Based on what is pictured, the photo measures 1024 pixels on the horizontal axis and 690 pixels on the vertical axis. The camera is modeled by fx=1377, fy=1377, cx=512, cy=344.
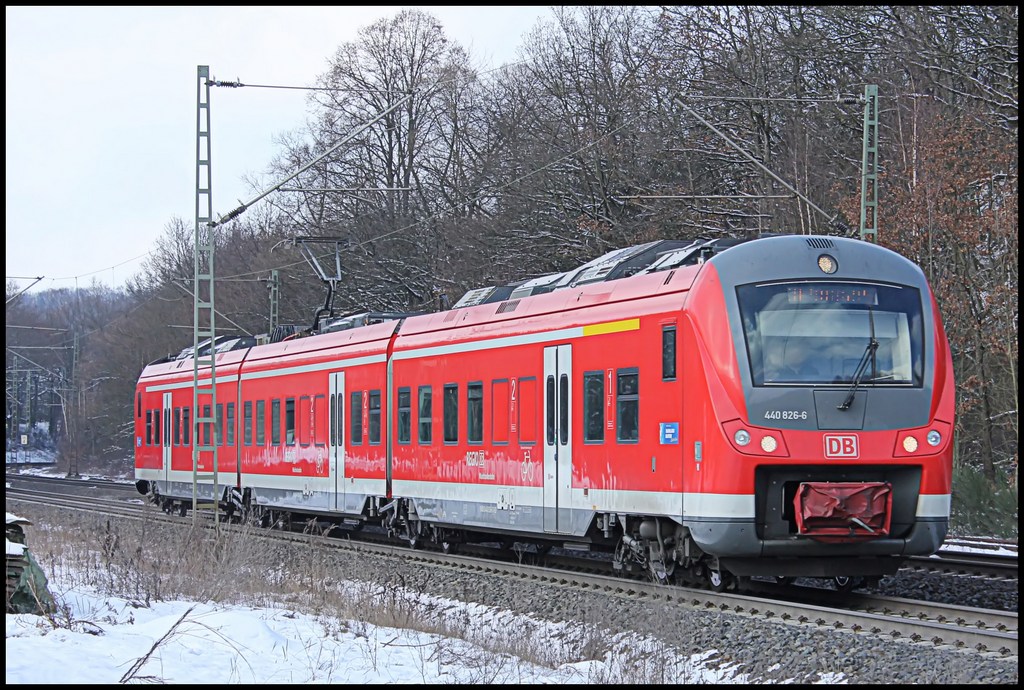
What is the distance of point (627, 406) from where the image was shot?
13586 millimetres

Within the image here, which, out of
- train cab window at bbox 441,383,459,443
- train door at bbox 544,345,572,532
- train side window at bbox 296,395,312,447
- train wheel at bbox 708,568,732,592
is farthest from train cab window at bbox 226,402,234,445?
train wheel at bbox 708,568,732,592


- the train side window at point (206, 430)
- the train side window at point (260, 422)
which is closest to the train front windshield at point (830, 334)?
the train side window at point (260, 422)

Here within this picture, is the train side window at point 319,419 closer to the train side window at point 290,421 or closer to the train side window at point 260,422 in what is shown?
the train side window at point 290,421

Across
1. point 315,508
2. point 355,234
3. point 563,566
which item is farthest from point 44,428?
point 563,566

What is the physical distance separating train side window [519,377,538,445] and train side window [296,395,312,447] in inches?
301

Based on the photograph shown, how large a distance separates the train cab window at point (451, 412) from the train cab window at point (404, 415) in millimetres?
1181

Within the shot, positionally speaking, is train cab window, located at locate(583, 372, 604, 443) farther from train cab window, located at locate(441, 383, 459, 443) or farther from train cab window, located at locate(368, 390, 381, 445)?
train cab window, located at locate(368, 390, 381, 445)

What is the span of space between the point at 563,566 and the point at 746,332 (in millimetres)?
5530

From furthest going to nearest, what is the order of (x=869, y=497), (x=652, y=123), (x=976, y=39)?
(x=652, y=123)
(x=976, y=39)
(x=869, y=497)

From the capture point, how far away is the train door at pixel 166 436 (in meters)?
29.3

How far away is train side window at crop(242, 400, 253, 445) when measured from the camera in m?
25.4

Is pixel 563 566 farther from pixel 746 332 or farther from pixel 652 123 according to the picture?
A: pixel 652 123

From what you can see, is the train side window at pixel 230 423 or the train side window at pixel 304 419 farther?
the train side window at pixel 230 423

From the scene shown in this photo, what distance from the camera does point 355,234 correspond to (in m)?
48.5
